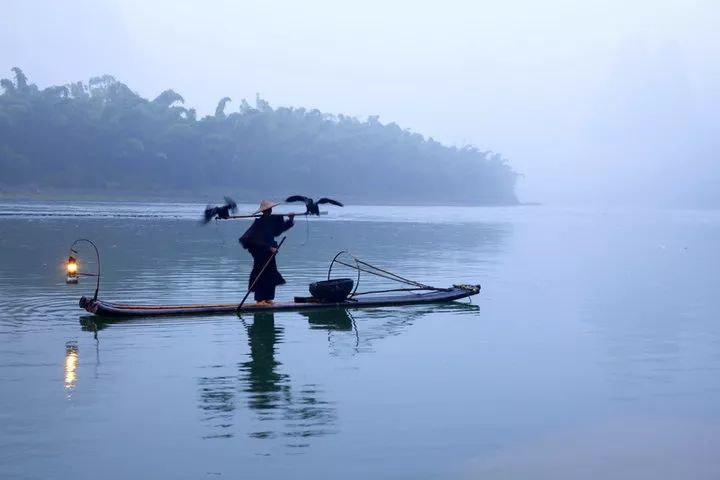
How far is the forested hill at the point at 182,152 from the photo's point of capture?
93250mm

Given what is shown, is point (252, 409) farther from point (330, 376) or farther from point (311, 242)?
point (311, 242)

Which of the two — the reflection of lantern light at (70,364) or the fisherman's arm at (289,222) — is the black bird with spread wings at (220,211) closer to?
the fisherman's arm at (289,222)

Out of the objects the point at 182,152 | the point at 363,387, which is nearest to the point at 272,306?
the point at 363,387

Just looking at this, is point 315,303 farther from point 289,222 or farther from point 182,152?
point 182,152

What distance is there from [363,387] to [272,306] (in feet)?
16.8

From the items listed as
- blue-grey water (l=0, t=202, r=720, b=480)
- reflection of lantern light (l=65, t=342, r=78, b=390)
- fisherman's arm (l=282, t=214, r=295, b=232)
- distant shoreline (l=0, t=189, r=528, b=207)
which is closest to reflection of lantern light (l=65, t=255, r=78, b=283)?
blue-grey water (l=0, t=202, r=720, b=480)

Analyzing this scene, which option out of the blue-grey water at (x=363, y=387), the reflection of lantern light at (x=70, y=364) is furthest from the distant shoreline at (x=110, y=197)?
the reflection of lantern light at (x=70, y=364)

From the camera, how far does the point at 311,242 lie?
39.2 meters

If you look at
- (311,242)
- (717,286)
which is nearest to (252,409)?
(717,286)

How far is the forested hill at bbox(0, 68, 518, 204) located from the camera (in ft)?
306

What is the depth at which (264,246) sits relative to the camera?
601 inches

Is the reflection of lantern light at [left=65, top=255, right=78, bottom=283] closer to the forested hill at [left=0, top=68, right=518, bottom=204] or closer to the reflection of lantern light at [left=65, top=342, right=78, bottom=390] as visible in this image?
the reflection of lantern light at [left=65, top=342, right=78, bottom=390]

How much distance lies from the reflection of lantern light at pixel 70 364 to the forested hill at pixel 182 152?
79.1m

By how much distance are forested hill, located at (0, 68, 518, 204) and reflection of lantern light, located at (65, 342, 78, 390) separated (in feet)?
259
